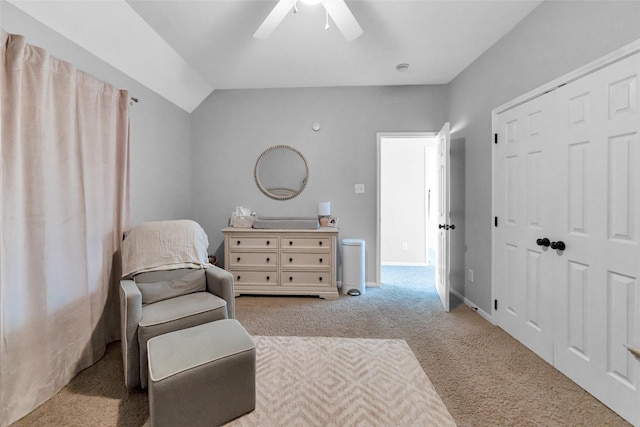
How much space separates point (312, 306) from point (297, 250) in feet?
2.16

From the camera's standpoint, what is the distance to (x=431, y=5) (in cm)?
200

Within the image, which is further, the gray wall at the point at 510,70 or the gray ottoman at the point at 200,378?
the gray wall at the point at 510,70

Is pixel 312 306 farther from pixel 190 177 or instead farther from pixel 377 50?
pixel 377 50

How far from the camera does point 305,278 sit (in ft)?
10.6

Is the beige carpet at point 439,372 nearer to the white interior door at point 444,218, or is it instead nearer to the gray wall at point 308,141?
the white interior door at point 444,218

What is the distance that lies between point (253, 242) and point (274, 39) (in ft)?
6.99

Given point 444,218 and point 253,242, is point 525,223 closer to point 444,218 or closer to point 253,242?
point 444,218

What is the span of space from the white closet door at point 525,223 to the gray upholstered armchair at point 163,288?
231 cm

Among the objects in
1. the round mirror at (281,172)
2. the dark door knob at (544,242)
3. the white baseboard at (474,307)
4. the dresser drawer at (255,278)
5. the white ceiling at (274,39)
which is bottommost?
the white baseboard at (474,307)

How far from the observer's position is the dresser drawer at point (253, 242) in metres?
3.23

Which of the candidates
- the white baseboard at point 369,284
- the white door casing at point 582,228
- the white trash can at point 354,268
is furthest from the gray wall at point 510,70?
the white trash can at point 354,268

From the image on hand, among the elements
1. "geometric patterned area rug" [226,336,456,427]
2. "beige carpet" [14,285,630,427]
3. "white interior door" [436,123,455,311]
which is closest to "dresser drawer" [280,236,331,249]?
"beige carpet" [14,285,630,427]

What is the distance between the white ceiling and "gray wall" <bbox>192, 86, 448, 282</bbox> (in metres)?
0.27

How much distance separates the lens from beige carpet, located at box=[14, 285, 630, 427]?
1.46 meters
